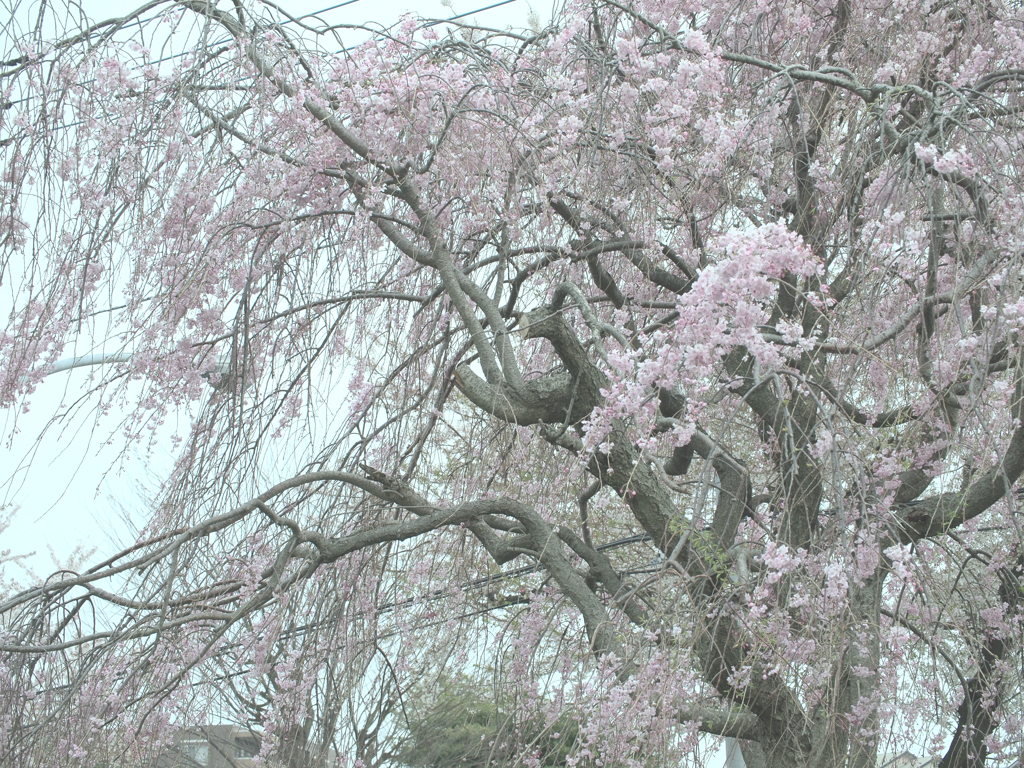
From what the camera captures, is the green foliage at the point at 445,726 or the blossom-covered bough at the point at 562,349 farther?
the green foliage at the point at 445,726

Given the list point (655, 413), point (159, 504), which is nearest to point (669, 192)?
point (655, 413)

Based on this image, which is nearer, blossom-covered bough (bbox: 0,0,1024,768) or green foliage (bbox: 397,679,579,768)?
blossom-covered bough (bbox: 0,0,1024,768)

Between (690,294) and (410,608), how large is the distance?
268cm

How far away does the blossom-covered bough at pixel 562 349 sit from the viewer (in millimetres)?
2791

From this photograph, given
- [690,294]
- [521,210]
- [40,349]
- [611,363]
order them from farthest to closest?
[521,210] → [40,349] → [611,363] → [690,294]

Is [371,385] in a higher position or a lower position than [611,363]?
higher

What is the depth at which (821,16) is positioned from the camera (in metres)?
4.08

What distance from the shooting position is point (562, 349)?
3.75 meters

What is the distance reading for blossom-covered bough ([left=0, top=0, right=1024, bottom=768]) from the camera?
2791mm

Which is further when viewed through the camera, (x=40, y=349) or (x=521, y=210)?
(x=521, y=210)

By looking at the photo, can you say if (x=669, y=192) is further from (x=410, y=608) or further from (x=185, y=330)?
(x=410, y=608)

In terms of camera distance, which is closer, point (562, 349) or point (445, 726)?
point (562, 349)

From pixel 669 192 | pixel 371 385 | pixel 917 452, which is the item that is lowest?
pixel 917 452

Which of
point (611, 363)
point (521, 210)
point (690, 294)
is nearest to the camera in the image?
point (690, 294)
